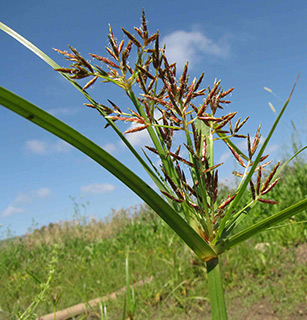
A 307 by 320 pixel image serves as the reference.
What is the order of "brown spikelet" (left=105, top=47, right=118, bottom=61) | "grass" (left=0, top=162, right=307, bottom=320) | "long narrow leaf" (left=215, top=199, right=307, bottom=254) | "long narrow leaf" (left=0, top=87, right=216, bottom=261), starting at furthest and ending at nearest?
1. "grass" (left=0, top=162, right=307, bottom=320)
2. "brown spikelet" (left=105, top=47, right=118, bottom=61)
3. "long narrow leaf" (left=215, top=199, right=307, bottom=254)
4. "long narrow leaf" (left=0, top=87, right=216, bottom=261)

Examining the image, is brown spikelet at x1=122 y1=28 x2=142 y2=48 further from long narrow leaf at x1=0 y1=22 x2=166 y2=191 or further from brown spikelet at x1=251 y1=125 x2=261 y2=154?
brown spikelet at x1=251 y1=125 x2=261 y2=154

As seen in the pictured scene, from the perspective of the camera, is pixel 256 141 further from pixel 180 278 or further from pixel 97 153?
pixel 180 278

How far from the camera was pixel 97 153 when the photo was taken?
64 centimetres

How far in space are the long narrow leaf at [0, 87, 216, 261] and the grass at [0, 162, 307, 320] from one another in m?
1.01

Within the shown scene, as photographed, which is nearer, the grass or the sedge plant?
the sedge plant

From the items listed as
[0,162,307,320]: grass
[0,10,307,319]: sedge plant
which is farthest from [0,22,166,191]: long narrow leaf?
[0,162,307,320]: grass

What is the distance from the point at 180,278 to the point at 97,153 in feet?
11.0

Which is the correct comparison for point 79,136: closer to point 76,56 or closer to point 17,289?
point 76,56

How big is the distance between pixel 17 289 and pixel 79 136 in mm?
5290

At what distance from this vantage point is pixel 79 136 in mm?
613

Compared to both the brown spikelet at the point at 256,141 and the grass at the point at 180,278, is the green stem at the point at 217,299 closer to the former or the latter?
the brown spikelet at the point at 256,141

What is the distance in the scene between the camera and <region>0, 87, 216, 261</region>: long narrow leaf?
562 mm

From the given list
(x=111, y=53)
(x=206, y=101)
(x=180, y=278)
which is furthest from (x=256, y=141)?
(x=180, y=278)

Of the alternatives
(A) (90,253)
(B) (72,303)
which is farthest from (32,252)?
(B) (72,303)
